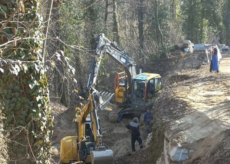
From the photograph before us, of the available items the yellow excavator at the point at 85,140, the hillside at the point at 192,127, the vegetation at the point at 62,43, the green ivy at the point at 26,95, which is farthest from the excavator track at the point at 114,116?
the green ivy at the point at 26,95

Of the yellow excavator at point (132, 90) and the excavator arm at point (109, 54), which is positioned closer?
the excavator arm at point (109, 54)

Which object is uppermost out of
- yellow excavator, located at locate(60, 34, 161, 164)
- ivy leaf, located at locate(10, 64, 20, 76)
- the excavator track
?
ivy leaf, located at locate(10, 64, 20, 76)

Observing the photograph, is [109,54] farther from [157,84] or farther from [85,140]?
[85,140]

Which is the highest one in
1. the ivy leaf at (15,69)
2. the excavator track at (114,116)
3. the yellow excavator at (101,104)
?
the ivy leaf at (15,69)

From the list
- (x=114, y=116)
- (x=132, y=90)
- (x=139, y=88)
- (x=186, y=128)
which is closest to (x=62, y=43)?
(x=186, y=128)

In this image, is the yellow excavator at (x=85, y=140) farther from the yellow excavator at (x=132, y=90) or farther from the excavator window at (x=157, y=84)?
the excavator window at (x=157, y=84)

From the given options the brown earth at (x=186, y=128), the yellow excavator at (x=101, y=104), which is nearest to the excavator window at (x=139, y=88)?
the yellow excavator at (x=101, y=104)

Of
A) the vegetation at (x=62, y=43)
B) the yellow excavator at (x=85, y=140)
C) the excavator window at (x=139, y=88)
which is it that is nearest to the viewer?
the vegetation at (x=62, y=43)

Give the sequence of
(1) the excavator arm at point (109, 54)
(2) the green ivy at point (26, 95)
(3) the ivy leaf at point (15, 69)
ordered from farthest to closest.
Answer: (1) the excavator arm at point (109, 54) → (2) the green ivy at point (26, 95) → (3) the ivy leaf at point (15, 69)

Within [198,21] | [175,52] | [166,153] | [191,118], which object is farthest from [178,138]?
[198,21]

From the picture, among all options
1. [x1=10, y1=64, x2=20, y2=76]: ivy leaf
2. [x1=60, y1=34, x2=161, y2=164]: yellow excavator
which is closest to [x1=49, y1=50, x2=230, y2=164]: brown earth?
[x1=60, y1=34, x2=161, y2=164]: yellow excavator

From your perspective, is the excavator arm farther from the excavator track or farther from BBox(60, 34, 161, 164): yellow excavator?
the excavator track

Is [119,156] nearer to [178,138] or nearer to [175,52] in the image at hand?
[178,138]

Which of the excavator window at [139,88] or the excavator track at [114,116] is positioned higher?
the excavator window at [139,88]
